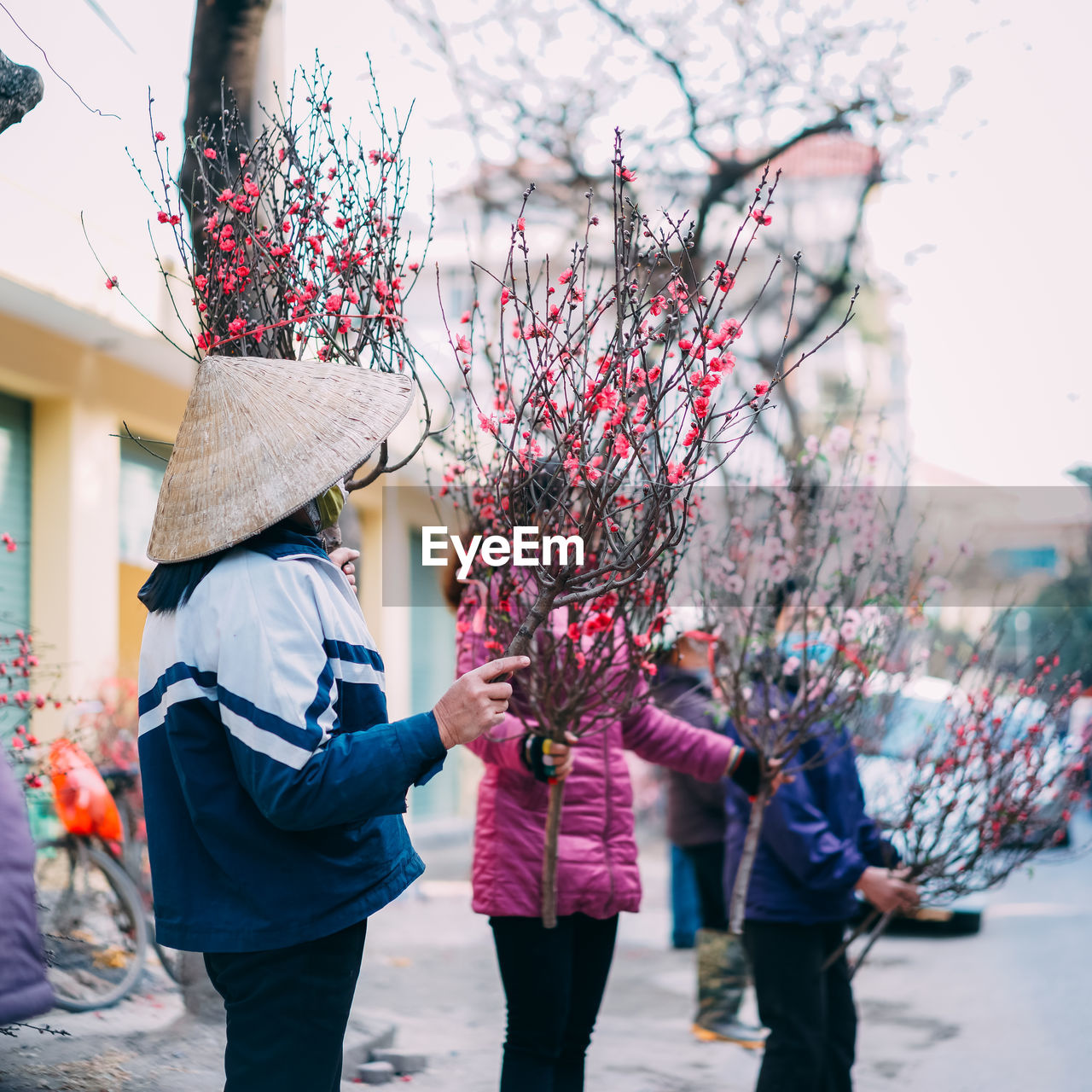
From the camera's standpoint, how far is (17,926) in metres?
2.63

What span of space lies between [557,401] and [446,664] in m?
13.2

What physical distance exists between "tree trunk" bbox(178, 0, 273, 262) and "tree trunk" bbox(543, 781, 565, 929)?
231 centimetres

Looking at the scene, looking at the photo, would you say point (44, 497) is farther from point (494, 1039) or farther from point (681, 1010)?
point (681, 1010)

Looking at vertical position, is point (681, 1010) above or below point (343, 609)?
below

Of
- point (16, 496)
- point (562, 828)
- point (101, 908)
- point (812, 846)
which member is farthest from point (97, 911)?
point (812, 846)

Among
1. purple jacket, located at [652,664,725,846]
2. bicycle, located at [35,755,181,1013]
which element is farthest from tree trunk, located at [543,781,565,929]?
purple jacket, located at [652,664,725,846]

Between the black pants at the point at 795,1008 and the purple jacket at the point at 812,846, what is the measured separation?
62 mm

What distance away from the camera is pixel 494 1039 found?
589 cm

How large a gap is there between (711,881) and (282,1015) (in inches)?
189

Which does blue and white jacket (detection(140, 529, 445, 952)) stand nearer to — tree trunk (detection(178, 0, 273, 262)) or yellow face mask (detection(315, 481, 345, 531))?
yellow face mask (detection(315, 481, 345, 531))

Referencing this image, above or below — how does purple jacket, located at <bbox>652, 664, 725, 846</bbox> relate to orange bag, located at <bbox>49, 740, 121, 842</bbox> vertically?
below

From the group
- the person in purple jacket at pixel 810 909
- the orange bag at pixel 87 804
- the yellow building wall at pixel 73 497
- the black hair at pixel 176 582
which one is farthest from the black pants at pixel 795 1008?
the yellow building wall at pixel 73 497

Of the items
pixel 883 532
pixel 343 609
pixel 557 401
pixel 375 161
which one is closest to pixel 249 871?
pixel 343 609

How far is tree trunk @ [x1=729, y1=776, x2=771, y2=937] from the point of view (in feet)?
12.2
